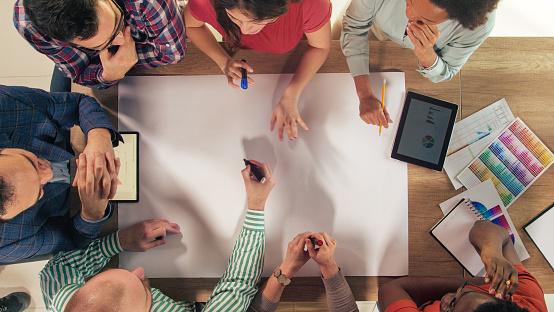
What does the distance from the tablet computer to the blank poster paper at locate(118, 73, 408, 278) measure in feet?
0.12

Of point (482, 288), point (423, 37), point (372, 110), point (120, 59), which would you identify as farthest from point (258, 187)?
point (482, 288)

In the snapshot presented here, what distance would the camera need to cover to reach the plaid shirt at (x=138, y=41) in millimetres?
998

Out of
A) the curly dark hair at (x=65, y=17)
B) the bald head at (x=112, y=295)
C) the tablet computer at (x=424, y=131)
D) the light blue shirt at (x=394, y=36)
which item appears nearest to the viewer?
the curly dark hair at (x=65, y=17)

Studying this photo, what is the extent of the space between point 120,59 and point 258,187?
62 cm

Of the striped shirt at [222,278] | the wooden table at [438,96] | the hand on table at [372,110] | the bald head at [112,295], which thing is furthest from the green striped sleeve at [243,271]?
the hand on table at [372,110]

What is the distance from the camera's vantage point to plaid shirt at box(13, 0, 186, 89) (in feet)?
3.27

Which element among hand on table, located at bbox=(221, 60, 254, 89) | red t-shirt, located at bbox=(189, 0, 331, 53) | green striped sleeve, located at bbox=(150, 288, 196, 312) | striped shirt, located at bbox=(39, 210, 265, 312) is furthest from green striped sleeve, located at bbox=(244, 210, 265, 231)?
red t-shirt, located at bbox=(189, 0, 331, 53)

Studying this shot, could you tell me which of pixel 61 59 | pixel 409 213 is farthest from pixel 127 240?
pixel 409 213

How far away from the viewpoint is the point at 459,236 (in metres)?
1.21

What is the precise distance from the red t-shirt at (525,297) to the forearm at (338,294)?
0.14 meters

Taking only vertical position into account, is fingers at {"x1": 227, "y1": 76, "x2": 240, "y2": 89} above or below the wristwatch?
above

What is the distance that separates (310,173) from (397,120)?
1.24 feet

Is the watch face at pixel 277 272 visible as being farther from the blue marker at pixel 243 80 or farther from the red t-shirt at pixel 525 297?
the blue marker at pixel 243 80

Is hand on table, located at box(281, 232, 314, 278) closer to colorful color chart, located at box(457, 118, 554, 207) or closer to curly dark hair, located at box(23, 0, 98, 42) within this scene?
colorful color chart, located at box(457, 118, 554, 207)
